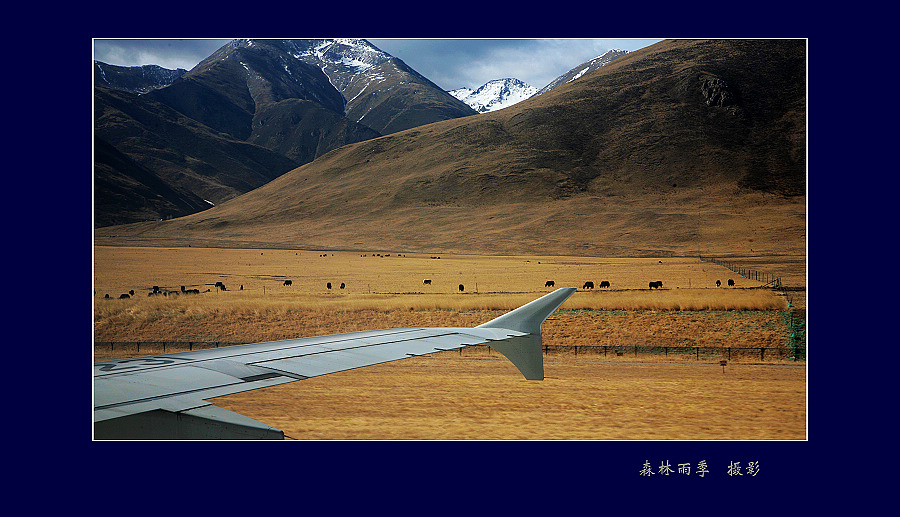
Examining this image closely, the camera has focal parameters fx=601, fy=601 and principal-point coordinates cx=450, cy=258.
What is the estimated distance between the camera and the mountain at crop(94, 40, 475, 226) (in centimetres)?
746

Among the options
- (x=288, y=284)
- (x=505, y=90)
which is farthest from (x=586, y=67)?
(x=288, y=284)

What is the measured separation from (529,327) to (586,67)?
166 inches

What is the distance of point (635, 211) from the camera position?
31.7 feet

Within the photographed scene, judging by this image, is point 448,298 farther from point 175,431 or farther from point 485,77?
point 175,431

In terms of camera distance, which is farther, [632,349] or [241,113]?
[241,113]

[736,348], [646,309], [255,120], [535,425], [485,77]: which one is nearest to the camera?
[535,425]

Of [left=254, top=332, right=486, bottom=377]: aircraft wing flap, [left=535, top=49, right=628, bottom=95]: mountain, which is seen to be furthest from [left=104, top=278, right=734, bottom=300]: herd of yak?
[left=254, top=332, right=486, bottom=377]: aircraft wing flap

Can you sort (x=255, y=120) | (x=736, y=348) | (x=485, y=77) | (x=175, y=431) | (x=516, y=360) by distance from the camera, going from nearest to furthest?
(x=175, y=431) → (x=516, y=360) → (x=485, y=77) → (x=736, y=348) → (x=255, y=120)

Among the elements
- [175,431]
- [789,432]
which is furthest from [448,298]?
[175,431]

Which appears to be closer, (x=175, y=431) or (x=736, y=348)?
(x=175, y=431)

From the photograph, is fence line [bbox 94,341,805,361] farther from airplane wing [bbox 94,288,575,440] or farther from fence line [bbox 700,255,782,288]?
airplane wing [bbox 94,288,575,440]

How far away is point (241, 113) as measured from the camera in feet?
32.2

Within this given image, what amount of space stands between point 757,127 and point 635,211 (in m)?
2.10

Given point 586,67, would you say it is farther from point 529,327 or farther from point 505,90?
point 529,327
